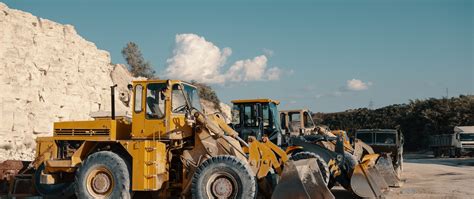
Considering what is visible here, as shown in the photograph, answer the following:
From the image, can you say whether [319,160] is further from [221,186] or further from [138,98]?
[138,98]

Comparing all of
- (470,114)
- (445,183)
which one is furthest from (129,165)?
(470,114)

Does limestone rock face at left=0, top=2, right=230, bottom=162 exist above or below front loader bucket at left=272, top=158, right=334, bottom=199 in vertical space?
above

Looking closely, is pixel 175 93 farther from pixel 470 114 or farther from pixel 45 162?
pixel 470 114

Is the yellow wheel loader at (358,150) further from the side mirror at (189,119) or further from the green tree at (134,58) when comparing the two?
the green tree at (134,58)

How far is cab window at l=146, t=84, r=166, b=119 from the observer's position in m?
10.2

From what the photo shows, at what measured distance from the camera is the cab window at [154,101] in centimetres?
1020

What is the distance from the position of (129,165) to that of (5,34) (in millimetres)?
20159

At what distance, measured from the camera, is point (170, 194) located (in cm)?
1058

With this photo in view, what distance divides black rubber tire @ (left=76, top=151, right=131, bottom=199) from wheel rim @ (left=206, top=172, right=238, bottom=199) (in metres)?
1.75

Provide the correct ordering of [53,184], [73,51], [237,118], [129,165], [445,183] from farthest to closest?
[73,51] → [237,118] → [445,183] → [53,184] → [129,165]

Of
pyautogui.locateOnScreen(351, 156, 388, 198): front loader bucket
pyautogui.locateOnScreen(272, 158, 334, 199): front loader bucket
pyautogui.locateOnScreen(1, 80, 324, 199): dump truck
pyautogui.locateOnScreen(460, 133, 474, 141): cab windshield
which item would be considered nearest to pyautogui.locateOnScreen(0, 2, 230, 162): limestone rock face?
pyautogui.locateOnScreen(1, 80, 324, 199): dump truck

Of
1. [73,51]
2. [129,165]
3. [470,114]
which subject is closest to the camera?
[129,165]

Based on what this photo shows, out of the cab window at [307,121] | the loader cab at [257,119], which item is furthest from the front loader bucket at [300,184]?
the cab window at [307,121]

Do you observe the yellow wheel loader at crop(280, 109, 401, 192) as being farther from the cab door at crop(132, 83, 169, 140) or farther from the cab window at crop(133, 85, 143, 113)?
the cab window at crop(133, 85, 143, 113)
